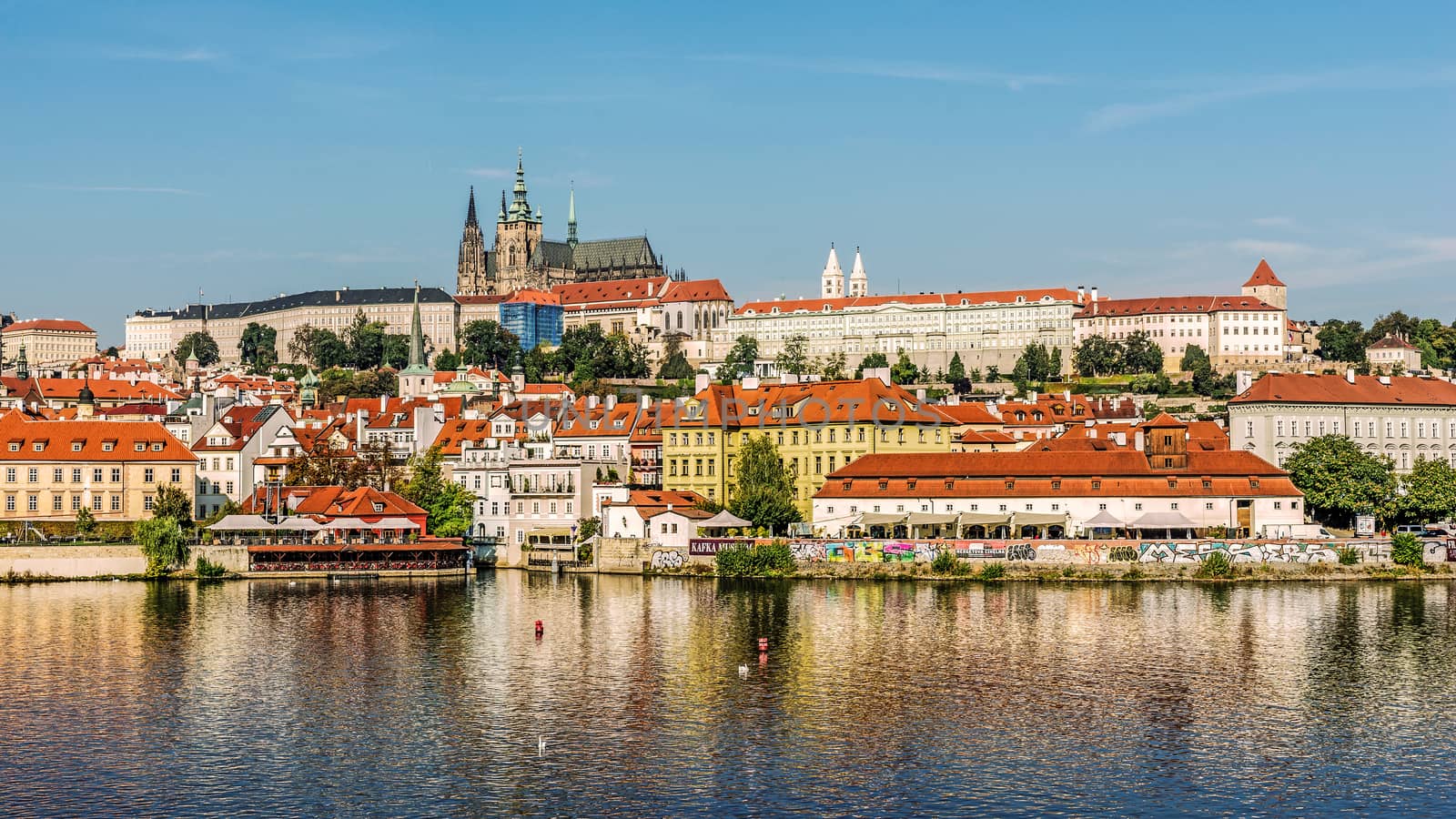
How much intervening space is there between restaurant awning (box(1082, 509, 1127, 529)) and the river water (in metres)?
8.40

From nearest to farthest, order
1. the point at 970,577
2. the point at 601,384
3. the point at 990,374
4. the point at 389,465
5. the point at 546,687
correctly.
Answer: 1. the point at 546,687
2. the point at 970,577
3. the point at 389,465
4. the point at 601,384
5. the point at 990,374

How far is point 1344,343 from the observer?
18238cm

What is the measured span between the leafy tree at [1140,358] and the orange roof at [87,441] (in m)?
118

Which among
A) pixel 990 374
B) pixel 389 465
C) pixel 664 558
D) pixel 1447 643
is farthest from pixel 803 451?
pixel 990 374

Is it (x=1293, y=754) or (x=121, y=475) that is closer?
(x=1293, y=754)

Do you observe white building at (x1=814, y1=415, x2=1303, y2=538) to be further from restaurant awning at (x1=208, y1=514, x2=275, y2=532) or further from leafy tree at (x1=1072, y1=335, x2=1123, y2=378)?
leafy tree at (x1=1072, y1=335, x2=1123, y2=378)

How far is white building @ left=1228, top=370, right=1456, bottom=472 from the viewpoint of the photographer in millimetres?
91188

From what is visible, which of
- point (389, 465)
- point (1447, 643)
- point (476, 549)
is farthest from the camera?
point (389, 465)

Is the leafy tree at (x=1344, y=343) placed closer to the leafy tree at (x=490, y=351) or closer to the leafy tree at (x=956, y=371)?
the leafy tree at (x=956, y=371)

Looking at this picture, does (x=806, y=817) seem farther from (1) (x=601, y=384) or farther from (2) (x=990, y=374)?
(2) (x=990, y=374)

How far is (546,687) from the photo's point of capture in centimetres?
4034

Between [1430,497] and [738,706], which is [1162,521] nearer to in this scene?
[1430,497]

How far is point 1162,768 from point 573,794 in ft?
34.3

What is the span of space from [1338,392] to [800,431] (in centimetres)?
3100
